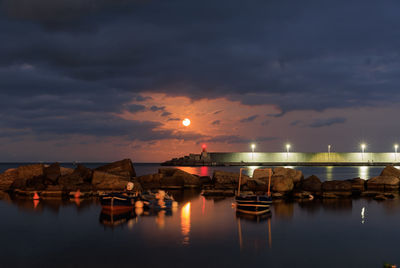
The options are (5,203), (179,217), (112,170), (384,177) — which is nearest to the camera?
(179,217)

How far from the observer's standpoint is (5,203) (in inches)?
1882

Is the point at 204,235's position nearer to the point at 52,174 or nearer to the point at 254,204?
the point at 254,204

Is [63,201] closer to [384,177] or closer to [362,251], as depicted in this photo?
[362,251]

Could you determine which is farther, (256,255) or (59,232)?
(59,232)

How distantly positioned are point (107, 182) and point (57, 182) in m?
8.07

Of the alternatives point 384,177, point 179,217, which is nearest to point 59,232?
point 179,217

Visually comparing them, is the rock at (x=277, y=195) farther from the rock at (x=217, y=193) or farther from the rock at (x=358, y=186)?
the rock at (x=358, y=186)

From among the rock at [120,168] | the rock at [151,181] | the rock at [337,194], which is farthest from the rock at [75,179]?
the rock at [337,194]

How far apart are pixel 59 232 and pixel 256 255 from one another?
16.7 m

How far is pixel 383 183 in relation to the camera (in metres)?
59.7

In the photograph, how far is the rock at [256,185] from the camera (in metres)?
58.2

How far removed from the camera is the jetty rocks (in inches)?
2137

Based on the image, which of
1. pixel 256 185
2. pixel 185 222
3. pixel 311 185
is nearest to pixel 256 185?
pixel 256 185

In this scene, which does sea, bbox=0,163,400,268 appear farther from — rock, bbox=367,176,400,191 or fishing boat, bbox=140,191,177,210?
rock, bbox=367,176,400,191
